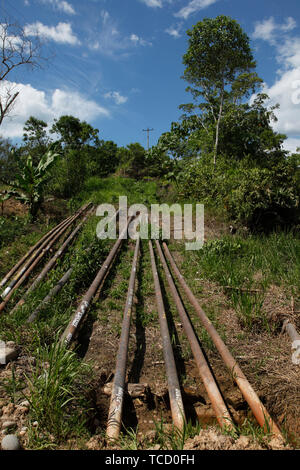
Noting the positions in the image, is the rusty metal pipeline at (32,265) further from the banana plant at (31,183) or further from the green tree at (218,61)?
the green tree at (218,61)

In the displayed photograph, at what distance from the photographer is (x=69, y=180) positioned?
11.7m

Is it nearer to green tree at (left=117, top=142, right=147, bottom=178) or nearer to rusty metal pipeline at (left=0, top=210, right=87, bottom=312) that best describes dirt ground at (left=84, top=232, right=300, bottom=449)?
rusty metal pipeline at (left=0, top=210, right=87, bottom=312)

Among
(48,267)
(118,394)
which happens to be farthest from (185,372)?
(48,267)

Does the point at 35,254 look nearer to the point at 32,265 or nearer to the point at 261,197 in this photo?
the point at 32,265

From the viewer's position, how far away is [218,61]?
13.9 meters

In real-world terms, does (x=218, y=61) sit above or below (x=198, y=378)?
above

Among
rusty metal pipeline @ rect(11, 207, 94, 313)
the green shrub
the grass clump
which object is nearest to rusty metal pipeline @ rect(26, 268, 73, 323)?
rusty metal pipeline @ rect(11, 207, 94, 313)

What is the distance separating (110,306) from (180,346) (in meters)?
1.30

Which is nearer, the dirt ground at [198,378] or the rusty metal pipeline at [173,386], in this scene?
the rusty metal pipeline at [173,386]

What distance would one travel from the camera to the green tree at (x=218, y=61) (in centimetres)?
1290

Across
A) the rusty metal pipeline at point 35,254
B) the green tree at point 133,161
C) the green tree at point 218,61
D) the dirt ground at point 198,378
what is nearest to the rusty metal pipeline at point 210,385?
the dirt ground at point 198,378

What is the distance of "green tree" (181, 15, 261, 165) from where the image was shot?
12.9m

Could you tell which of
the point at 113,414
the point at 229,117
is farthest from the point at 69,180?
the point at 113,414
